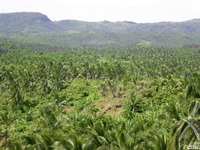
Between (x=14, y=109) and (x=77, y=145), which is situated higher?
(x=77, y=145)

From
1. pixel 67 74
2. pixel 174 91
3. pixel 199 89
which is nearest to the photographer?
pixel 199 89

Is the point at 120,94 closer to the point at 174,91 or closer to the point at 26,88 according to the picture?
the point at 174,91

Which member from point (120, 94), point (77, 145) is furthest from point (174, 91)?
point (77, 145)

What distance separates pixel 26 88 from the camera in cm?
7831

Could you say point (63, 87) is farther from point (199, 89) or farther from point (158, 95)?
point (199, 89)

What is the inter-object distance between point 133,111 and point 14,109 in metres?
42.9

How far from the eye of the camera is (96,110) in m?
52.9

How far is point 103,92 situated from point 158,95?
25.8 meters

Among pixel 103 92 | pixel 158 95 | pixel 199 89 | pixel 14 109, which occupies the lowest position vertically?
pixel 14 109

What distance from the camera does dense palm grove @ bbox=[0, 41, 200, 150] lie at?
20570 millimetres

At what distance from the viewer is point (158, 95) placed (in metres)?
47.9

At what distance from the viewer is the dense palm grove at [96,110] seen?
67.5 ft

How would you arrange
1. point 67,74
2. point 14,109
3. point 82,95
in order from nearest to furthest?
point 14,109 → point 82,95 → point 67,74

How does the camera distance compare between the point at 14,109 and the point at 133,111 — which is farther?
the point at 14,109
